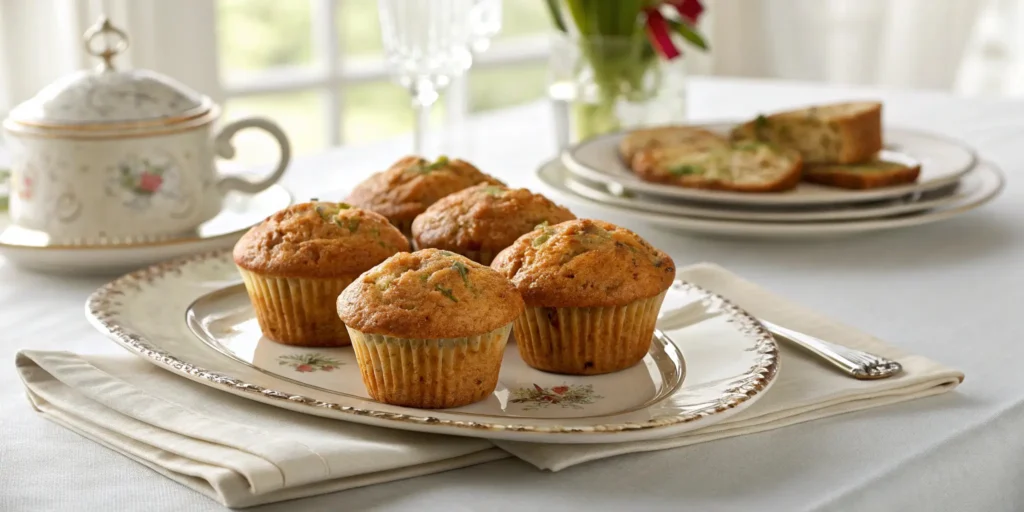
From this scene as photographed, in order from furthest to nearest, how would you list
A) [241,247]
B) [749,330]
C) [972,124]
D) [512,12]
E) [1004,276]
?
[512,12]
[972,124]
[1004,276]
[241,247]
[749,330]

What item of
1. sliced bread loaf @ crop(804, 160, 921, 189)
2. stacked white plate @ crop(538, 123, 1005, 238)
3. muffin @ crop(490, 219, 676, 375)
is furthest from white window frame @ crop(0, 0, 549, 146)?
muffin @ crop(490, 219, 676, 375)

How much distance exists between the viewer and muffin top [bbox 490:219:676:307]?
3.61 ft

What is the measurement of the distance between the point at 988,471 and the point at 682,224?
2.16 ft

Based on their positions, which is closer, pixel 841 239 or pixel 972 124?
pixel 841 239

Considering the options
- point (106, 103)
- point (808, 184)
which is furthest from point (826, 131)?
point (106, 103)

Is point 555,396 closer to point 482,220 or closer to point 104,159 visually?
point 482,220

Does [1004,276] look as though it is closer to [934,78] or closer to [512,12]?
[934,78]

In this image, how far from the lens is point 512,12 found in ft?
23.7

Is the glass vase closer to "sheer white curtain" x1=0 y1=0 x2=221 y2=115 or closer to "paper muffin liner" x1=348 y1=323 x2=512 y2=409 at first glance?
"paper muffin liner" x1=348 y1=323 x2=512 y2=409

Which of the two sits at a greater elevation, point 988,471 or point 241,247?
point 241,247

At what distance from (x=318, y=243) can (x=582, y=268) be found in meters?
0.30

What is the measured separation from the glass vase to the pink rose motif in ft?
3.12

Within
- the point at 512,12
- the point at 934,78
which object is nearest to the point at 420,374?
the point at 934,78

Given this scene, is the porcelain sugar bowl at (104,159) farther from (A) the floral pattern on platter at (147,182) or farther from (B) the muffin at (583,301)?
(B) the muffin at (583,301)
